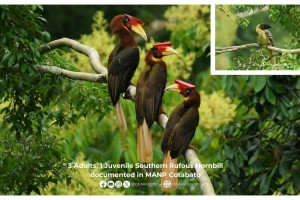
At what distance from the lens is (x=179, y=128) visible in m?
6.14

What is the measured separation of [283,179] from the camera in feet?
23.9

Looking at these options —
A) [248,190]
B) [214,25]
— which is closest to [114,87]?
[214,25]

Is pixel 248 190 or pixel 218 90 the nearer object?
pixel 248 190

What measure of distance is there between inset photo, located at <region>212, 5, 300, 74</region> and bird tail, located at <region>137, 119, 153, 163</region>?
2.05 ft

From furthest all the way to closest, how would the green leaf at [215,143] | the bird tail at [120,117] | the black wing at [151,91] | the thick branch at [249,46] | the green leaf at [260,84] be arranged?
1. the green leaf at [215,143]
2. the green leaf at [260,84]
3. the thick branch at [249,46]
4. the bird tail at [120,117]
5. the black wing at [151,91]

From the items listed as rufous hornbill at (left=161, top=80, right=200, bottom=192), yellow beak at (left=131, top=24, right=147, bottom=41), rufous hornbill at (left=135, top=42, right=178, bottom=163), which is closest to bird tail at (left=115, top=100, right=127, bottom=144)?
rufous hornbill at (left=135, top=42, right=178, bottom=163)

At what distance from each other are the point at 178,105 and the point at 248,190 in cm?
93

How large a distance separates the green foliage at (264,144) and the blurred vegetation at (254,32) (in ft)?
0.45

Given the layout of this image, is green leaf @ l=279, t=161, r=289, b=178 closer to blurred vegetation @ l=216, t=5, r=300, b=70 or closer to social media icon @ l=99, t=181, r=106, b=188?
blurred vegetation @ l=216, t=5, r=300, b=70

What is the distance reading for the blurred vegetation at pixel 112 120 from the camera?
20.4ft

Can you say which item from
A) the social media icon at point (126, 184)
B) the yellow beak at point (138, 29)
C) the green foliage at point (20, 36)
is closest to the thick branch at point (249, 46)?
the yellow beak at point (138, 29)

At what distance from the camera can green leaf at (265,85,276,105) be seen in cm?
668

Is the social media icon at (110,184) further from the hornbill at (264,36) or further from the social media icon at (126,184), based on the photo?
the hornbill at (264,36)

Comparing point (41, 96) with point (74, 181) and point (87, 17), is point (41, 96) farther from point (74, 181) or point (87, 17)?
point (87, 17)
